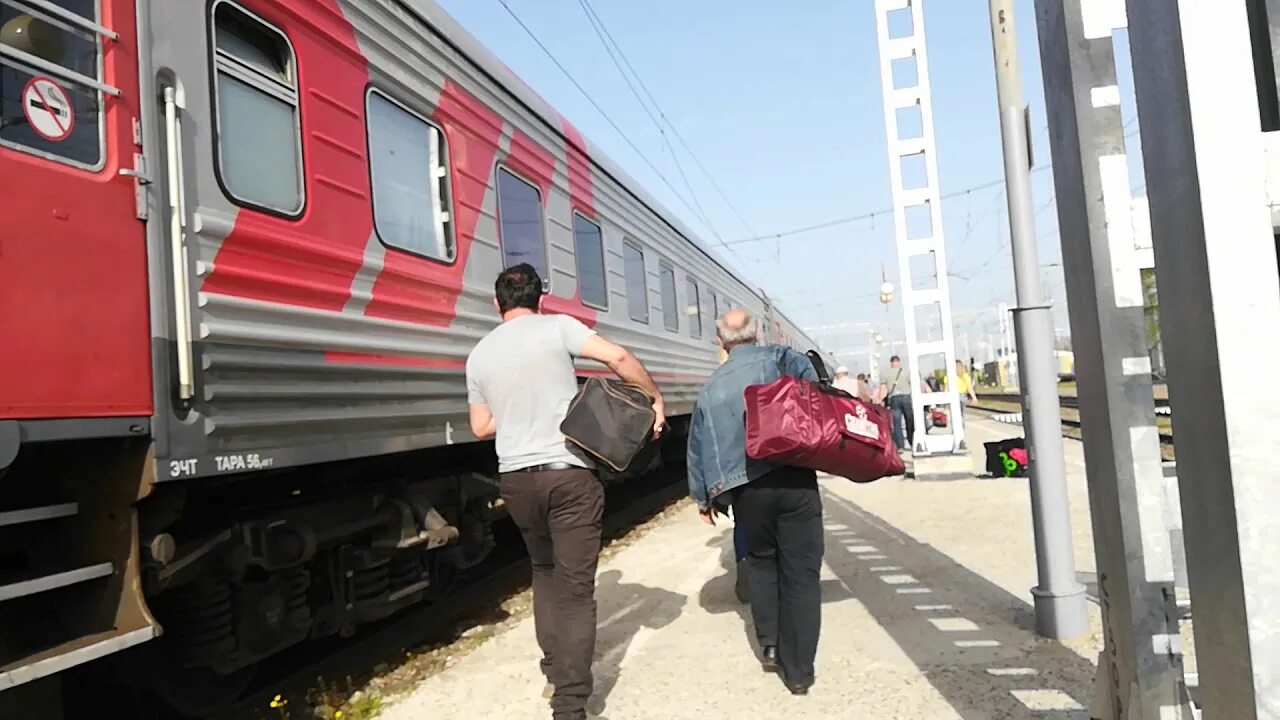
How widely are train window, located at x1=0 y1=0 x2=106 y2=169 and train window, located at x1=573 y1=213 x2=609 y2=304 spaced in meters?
4.10

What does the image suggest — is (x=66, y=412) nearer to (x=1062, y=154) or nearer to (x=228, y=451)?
(x=228, y=451)

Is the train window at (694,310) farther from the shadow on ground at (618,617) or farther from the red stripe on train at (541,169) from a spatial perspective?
the shadow on ground at (618,617)

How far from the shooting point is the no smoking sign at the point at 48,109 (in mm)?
2787

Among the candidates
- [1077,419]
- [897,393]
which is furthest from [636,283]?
[1077,419]

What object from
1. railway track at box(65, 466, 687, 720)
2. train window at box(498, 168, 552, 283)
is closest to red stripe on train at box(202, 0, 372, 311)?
train window at box(498, 168, 552, 283)

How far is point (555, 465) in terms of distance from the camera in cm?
351

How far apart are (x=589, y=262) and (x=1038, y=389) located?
3.69 m

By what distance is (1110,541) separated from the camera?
2199 millimetres

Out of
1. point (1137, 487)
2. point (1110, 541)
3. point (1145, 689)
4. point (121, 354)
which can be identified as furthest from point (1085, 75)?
point (121, 354)

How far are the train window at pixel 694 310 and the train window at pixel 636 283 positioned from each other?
223cm

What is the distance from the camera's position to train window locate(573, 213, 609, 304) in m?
7.03

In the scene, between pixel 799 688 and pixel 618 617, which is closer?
pixel 799 688

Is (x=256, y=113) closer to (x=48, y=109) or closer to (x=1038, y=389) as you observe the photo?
(x=48, y=109)

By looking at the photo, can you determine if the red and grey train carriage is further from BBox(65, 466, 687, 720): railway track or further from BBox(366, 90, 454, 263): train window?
BBox(65, 466, 687, 720): railway track
